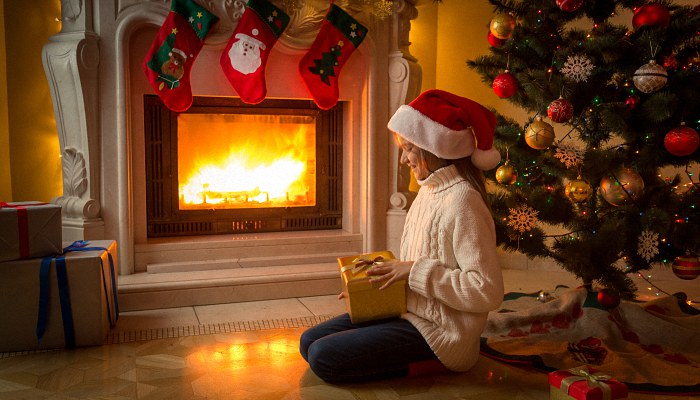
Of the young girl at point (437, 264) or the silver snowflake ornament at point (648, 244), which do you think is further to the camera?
the silver snowflake ornament at point (648, 244)

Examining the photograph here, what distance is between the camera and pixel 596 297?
289cm

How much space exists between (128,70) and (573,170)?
2.51 meters

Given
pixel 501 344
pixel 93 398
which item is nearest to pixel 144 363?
pixel 93 398

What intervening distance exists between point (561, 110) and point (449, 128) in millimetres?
729

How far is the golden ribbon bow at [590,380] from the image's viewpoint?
1.91 metres

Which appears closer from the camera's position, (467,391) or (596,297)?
(467,391)

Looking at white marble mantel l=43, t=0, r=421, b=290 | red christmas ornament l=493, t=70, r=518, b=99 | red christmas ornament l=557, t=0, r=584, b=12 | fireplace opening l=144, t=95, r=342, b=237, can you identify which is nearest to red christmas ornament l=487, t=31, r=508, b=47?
red christmas ornament l=493, t=70, r=518, b=99

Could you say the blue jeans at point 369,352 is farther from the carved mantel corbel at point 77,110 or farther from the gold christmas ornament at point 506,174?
the carved mantel corbel at point 77,110

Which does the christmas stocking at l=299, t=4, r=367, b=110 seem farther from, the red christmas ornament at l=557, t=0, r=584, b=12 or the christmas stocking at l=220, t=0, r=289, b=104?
the red christmas ornament at l=557, t=0, r=584, b=12

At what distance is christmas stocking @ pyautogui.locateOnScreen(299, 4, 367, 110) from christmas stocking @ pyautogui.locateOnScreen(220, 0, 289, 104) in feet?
0.85

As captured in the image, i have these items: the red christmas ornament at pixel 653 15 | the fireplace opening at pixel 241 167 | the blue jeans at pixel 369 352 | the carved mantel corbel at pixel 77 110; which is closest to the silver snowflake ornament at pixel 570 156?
the red christmas ornament at pixel 653 15

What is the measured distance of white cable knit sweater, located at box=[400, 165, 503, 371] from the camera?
6.84 ft

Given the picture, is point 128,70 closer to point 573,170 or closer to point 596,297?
point 573,170

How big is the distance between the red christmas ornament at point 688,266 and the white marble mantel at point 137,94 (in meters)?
1.82
